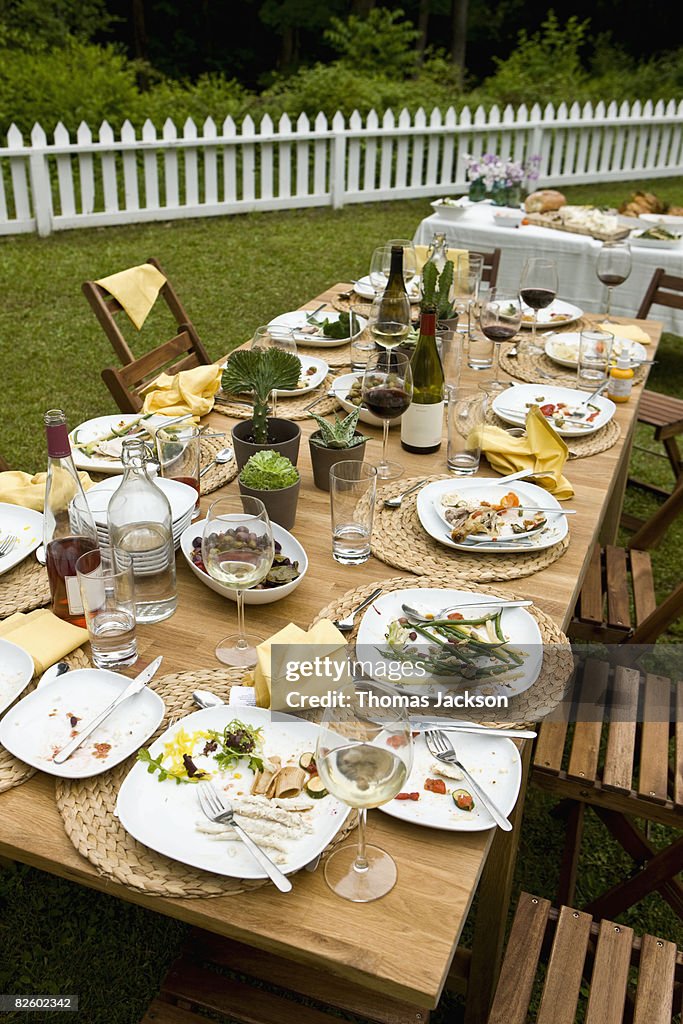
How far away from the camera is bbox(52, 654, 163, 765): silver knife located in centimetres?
137

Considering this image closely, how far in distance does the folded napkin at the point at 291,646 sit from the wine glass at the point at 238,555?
10cm

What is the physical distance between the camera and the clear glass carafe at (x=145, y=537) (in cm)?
172

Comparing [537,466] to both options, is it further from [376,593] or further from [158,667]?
[158,667]

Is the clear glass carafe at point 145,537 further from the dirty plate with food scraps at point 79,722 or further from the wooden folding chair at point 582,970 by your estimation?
the wooden folding chair at point 582,970

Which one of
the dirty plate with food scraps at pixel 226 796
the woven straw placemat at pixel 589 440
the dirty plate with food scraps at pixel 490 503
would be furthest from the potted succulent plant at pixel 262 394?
the dirty plate with food scraps at pixel 226 796

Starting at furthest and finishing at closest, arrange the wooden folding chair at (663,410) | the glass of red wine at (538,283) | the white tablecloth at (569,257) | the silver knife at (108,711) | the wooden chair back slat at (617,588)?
1. the white tablecloth at (569,257)
2. the wooden folding chair at (663,410)
3. the glass of red wine at (538,283)
4. the wooden chair back slat at (617,588)
5. the silver knife at (108,711)

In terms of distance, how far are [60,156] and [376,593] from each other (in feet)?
23.9

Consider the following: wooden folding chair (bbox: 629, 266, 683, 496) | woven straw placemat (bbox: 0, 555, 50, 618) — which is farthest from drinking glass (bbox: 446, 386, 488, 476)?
wooden folding chair (bbox: 629, 266, 683, 496)

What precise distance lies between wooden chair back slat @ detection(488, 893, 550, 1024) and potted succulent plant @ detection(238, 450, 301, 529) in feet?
3.15

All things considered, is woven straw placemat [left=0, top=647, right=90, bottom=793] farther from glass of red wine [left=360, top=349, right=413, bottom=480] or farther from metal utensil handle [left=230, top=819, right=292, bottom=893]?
glass of red wine [left=360, top=349, right=413, bottom=480]

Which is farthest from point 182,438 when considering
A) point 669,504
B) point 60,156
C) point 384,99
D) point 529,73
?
point 529,73

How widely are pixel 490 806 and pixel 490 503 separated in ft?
3.24

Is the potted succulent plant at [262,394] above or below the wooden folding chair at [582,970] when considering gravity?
above

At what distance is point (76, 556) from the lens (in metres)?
1.75
